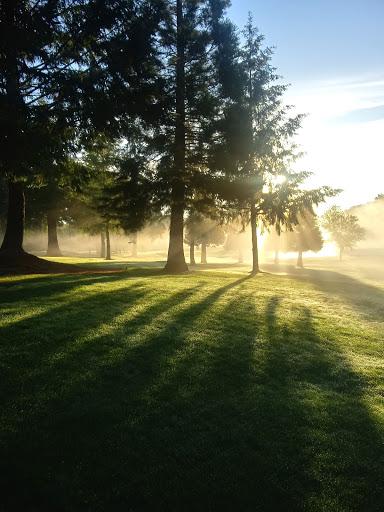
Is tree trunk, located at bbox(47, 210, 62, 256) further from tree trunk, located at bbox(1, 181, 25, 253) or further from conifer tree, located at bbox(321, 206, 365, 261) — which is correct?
conifer tree, located at bbox(321, 206, 365, 261)

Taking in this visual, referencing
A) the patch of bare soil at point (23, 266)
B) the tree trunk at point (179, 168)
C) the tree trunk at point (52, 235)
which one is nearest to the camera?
the patch of bare soil at point (23, 266)

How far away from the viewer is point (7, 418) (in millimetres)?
4223

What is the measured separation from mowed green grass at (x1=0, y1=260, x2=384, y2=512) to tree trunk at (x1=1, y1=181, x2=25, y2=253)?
8450 millimetres

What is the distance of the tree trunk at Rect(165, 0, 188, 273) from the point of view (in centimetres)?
1769

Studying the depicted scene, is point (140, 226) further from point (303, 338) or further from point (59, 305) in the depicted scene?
point (303, 338)

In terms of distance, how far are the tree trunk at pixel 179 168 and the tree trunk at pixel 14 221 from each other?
7.97 metres

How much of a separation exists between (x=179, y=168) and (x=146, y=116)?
3.11 metres

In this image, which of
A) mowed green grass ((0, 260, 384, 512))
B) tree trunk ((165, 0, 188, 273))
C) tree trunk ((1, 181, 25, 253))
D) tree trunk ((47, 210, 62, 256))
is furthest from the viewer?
tree trunk ((47, 210, 62, 256))

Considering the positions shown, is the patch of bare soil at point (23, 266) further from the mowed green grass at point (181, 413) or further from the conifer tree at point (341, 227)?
the conifer tree at point (341, 227)

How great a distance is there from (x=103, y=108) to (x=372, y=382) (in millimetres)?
12838

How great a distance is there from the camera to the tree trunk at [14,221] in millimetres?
16406

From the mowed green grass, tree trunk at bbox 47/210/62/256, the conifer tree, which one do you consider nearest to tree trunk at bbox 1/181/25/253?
the mowed green grass

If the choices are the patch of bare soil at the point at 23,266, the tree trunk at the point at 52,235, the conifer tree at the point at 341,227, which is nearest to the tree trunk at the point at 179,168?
the patch of bare soil at the point at 23,266

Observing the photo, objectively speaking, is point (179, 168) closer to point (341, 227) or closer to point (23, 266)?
point (23, 266)
